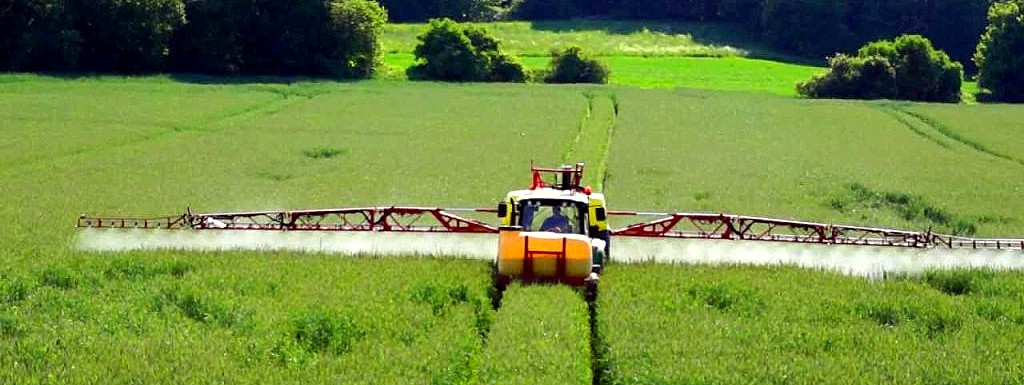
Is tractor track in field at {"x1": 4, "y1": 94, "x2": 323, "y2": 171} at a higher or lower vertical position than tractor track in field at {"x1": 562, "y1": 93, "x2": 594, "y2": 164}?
lower

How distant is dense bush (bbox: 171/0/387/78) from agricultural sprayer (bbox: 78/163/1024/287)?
46.6 meters

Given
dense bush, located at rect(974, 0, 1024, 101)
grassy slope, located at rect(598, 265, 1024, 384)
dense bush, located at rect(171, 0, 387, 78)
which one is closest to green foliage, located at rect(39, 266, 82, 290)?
grassy slope, located at rect(598, 265, 1024, 384)

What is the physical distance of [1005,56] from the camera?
3255 inches

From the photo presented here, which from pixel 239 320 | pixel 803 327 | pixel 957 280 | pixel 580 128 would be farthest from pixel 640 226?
pixel 580 128

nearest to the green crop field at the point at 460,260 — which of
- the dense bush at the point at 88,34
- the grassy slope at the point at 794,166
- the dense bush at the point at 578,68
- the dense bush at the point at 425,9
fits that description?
the grassy slope at the point at 794,166

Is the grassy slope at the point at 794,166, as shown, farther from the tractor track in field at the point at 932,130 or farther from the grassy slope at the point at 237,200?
the grassy slope at the point at 237,200

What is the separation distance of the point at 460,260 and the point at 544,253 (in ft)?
7.20

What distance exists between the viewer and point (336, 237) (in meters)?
22.2

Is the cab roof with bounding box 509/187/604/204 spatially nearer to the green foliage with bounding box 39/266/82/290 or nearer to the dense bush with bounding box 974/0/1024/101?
the green foliage with bounding box 39/266/82/290

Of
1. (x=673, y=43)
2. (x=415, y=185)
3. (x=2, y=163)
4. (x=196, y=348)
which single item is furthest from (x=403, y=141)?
(x=673, y=43)

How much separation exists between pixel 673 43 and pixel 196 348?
91772 mm

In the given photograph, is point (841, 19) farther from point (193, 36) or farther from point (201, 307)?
point (201, 307)

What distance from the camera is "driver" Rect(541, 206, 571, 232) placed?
18.8 meters

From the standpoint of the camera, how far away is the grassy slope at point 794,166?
94.7 ft
